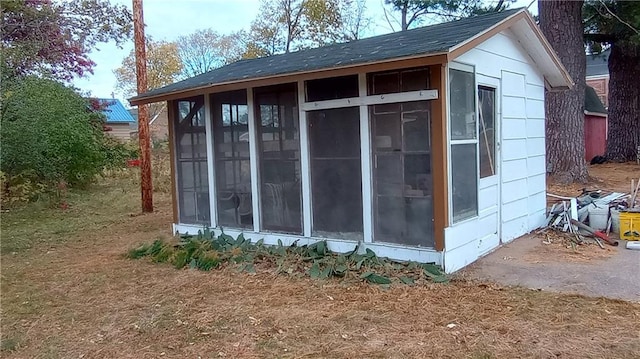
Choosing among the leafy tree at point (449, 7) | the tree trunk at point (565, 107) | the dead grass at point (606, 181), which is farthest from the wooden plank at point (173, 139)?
the leafy tree at point (449, 7)

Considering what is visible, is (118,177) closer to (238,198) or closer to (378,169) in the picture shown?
(238,198)

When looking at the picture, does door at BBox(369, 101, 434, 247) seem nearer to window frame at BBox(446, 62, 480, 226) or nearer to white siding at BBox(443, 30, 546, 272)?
window frame at BBox(446, 62, 480, 226)

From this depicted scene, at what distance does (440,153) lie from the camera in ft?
14.2

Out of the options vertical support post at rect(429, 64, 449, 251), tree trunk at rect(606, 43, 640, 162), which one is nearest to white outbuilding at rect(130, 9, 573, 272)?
vertical support post at rect(429, 64, 449, 251)

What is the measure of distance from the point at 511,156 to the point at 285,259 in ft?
9.41

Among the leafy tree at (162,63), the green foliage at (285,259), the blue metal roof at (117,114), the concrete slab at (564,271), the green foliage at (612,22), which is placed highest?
the leafy tree at (162,63)

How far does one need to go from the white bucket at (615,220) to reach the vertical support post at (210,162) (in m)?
4.83

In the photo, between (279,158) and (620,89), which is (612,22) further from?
(279,158)

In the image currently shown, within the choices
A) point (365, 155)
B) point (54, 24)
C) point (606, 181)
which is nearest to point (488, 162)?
point (365, 155)

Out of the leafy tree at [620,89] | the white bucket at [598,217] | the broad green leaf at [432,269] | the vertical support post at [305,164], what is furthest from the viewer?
the leafy tree at [620,89]

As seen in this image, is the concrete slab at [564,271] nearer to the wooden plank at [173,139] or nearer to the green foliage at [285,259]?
the green foliage at [285,259]

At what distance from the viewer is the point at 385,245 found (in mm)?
4742

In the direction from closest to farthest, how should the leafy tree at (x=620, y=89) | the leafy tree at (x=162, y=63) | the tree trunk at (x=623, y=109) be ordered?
the leafy tree at (x=620, y=89), the tree trunk at (x=623, y=109), the leafy tree at (x=162, y=63)

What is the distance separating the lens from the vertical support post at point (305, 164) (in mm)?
5188
